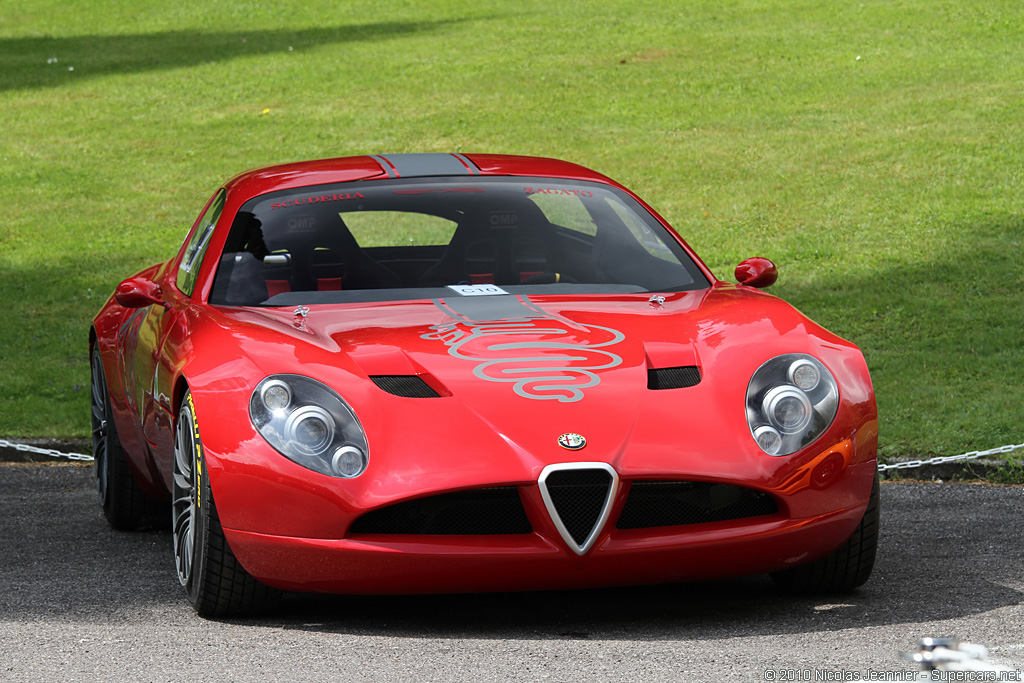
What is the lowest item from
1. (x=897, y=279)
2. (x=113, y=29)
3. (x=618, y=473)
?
(x=113, y=29)

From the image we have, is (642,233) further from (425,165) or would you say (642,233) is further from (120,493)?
(120,493)

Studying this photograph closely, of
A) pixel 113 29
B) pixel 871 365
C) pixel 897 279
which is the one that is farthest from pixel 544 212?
pixel 113 29

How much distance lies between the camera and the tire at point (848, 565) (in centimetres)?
428

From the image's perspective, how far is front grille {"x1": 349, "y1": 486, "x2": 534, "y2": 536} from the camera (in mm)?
3826

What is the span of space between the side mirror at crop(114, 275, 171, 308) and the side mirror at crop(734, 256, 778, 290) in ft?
6.90

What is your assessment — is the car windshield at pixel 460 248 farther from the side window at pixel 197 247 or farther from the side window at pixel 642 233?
the side window at pixel 197 247

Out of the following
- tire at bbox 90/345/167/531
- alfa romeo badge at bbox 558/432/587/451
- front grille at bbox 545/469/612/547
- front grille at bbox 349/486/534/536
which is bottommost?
tire at bbox 90/345/167/531

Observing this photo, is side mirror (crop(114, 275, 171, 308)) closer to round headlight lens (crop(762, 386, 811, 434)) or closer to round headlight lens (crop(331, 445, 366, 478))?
round headlight lens (crop(331, 445, 366, 478))

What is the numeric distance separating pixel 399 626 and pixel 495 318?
104 centimetres

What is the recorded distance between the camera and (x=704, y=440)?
12.8 feet

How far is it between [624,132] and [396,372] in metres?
14.6

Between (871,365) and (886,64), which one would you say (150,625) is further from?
(886,64)

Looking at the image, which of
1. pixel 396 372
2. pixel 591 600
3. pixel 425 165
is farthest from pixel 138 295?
pixel 591 600

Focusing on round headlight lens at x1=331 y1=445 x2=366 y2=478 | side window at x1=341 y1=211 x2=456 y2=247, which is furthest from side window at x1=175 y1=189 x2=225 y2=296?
side window at x1=341 y1=211 x2=456 y2=247
